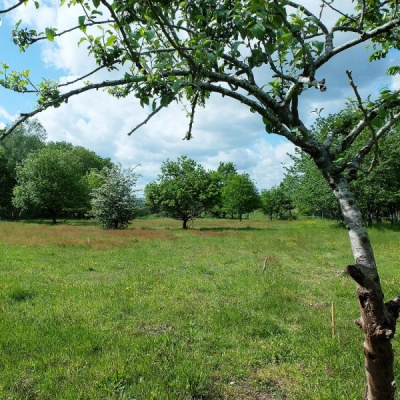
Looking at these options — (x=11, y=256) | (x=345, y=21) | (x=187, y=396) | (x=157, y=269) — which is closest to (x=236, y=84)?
(x=345, y=21)

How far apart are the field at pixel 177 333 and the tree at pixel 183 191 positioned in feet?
88.8

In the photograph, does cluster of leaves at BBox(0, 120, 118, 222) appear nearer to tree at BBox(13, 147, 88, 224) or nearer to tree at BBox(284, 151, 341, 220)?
tree at BBox(13, 147, 88, 224)

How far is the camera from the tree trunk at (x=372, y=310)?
2.32 meters

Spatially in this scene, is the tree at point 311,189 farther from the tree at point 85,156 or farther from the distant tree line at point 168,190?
the tree at point 85,156

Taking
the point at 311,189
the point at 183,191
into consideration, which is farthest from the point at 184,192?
the point at 311,189

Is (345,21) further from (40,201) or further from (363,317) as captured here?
(40,201)

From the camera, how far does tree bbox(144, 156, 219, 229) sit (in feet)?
134

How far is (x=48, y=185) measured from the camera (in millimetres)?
47625

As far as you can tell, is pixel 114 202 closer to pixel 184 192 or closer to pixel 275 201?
pixel 184 192

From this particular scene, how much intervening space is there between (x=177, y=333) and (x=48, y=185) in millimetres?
46683

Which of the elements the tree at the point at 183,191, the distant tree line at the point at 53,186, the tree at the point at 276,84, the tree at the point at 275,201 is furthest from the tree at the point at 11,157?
the tree at the point at 276,84

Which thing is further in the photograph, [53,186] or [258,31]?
[53,186]

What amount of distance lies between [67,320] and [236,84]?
684cm

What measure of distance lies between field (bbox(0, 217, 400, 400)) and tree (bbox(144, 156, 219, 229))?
27061 mm
